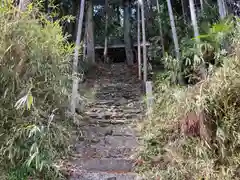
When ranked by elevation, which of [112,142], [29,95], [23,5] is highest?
[23,5]

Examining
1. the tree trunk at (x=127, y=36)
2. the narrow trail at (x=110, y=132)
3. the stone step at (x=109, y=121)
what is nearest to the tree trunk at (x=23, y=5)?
the narrow trail at (x=110, y=132)

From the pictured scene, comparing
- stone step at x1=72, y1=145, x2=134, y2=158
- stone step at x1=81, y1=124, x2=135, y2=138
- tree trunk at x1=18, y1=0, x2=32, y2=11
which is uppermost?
tree trunk at x1=18, y1=0, x2=32, y2=11

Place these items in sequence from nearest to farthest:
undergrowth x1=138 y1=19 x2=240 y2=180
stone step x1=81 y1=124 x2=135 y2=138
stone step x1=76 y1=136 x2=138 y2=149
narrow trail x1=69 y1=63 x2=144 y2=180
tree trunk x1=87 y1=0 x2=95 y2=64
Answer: undergrowth x1=138 y1=19 x2=240 y2=180 → narrow trail x1=69 y1=63 x2=144 y2=180 → stone step x1=76 y1=136 x2=138 y2=149 → stone step x1=81 y1=124 x2=135 y2=138 → tree trunk x1=87 y1=0 x2=95 y2=64

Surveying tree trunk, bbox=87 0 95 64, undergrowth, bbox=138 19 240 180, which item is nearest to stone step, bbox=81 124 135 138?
undergrowth, bbox=138 19 240 180

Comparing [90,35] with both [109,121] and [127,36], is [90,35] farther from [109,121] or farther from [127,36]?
[109,121]

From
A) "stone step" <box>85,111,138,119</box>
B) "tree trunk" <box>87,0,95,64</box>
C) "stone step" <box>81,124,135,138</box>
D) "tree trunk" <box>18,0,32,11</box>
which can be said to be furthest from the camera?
"tree trunk" <box>87,0,95,64</box>

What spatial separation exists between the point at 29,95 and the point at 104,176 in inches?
43.7

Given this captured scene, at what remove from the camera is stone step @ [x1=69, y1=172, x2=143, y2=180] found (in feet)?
8.91

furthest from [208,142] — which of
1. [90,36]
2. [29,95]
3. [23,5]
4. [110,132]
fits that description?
[90,36]

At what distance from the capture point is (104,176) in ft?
9.04

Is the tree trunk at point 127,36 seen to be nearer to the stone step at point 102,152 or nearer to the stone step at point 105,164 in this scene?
the stone step at point 102,152

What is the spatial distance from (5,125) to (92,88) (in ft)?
10.4

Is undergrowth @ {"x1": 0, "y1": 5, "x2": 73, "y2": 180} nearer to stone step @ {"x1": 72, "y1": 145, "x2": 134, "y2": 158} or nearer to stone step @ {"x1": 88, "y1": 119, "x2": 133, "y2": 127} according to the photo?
stone step @ {"x1": 72, "y1": 145, "x2": 134, "y2": 158}

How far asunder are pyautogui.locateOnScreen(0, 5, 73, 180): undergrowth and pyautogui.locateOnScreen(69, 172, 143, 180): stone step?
0.80 feet
